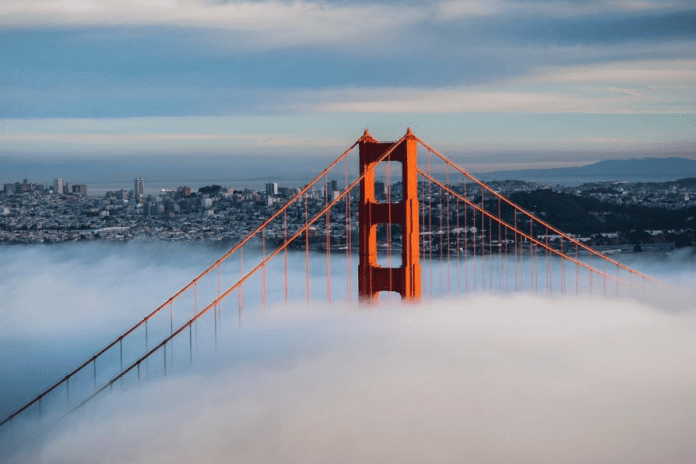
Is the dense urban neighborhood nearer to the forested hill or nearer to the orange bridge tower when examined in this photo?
the forested hill

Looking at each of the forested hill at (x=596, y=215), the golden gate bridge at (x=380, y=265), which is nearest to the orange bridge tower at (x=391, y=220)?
the golden gate bridge at (x=380, y=265)

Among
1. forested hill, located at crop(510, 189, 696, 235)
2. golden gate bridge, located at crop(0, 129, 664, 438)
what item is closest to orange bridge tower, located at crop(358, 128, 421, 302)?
golden gate bridge, located at crop(0, 129, 664, 438)

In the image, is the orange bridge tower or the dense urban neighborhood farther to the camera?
the dense urban neighborhood

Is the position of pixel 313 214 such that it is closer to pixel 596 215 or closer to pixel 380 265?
pixel 596 215

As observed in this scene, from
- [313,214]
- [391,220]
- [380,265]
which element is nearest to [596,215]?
[313,214]

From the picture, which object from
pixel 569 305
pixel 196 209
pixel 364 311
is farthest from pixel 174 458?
pixel 196 209

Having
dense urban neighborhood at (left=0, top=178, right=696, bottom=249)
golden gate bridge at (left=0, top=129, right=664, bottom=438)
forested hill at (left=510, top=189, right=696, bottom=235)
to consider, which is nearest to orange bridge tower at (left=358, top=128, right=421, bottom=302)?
golden gate bridge at (left=0, top=129, right=664, bottom=438)

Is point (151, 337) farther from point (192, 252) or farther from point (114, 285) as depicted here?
point (192, 252)
